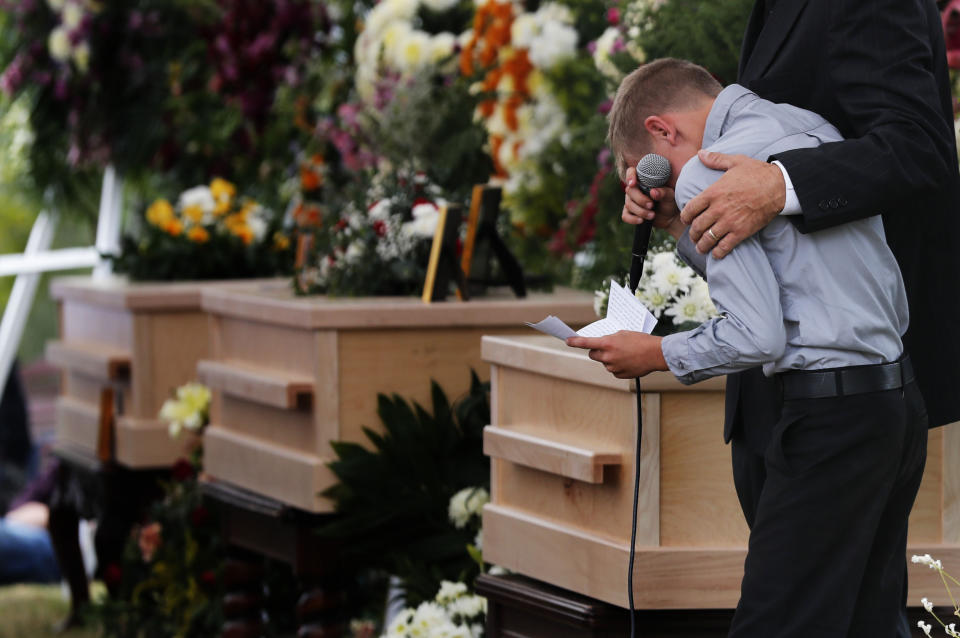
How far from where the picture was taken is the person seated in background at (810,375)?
1.68 metres

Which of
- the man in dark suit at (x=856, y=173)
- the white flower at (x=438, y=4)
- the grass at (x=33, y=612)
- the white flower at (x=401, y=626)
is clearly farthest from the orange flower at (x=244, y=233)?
the man in dark suit at (x=856, y=173)

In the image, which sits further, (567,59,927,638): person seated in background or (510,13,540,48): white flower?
(510,13,540,48): white flower

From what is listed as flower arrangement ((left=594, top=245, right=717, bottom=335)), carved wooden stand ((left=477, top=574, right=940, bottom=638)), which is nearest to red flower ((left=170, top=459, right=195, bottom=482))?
carved wooden stand ((left=477, top=574, right=940, bottom=638))

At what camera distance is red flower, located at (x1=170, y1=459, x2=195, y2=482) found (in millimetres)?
4023

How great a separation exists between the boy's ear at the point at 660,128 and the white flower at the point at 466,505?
4.56 ft

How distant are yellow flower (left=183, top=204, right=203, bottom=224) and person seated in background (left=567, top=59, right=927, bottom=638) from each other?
2.93 metres

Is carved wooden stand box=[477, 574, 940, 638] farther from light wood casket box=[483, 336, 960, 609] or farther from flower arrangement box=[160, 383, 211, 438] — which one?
flower arrangement box=[160, 383, 211, 438]

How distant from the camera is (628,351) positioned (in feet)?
5.76

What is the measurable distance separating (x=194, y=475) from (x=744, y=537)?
2162 millimetres

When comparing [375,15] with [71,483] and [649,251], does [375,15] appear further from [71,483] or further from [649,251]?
[649,251]

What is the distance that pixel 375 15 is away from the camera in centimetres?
448

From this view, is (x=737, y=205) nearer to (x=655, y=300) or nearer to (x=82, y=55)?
(x=655, y=300)

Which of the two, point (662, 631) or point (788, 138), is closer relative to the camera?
point (788, 138)

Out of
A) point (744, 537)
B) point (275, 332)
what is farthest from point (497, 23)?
point (744, 537)
